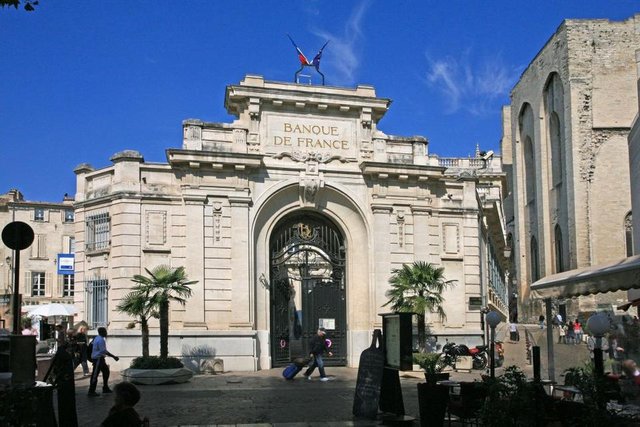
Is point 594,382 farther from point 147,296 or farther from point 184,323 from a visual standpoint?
point 184,323

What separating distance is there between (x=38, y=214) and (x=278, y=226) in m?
42.5

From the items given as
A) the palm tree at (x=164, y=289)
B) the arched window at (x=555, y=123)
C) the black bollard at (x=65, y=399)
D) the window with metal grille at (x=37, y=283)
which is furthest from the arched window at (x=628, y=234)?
the black bollard at (x=65, y=399)

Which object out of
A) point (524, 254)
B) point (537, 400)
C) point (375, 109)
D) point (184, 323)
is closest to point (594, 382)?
point (537, 400)

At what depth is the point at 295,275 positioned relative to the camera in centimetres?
2495

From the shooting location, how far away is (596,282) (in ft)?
35.8

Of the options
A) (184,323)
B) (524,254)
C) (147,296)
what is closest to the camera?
(147,296)

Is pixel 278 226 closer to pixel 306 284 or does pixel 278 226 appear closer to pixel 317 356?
pixel 306 284

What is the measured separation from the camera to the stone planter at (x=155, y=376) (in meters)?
19.4

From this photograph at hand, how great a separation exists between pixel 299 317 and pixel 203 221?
482 cm

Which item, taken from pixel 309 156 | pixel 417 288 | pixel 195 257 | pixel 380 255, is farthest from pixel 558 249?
pixel 195 257

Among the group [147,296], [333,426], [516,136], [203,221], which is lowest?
[333,426]

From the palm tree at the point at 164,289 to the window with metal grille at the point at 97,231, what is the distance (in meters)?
2.54

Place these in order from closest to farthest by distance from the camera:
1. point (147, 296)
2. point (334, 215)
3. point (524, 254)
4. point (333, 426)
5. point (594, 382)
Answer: point (594, 382)
point (333, 426)
point (147, 296)
point (334, 215)
point (524, 254)

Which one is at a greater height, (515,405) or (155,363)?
(515,405)
